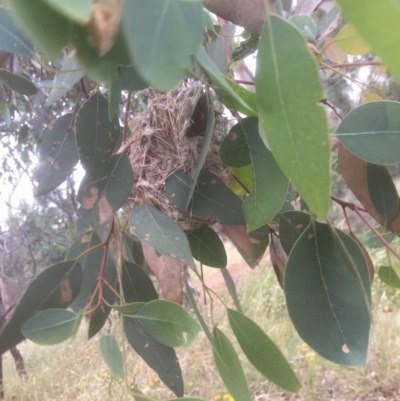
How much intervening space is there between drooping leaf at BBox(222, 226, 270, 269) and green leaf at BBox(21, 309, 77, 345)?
8.2 inches

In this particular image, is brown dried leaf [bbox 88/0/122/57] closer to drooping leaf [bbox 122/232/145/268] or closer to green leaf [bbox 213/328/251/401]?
green leaf [bbox 213/328/251/401]

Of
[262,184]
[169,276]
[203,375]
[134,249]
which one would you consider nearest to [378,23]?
[262,184]

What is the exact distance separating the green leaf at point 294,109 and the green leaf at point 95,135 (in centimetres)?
24

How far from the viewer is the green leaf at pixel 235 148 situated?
1.21ft

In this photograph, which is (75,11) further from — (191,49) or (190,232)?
(190,232)

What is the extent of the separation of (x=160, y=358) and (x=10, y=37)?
387mm

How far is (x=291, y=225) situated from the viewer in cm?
45

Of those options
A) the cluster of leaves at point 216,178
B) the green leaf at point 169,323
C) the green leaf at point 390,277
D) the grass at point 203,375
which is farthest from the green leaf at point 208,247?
the grass at point 203,375

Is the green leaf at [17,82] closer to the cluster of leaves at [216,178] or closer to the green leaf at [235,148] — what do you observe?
the cluster of leaves at [216,178]

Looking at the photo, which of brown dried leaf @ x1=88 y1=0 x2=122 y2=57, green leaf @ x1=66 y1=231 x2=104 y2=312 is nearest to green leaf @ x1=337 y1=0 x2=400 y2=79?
brown dried leaf @ x1=88 y1=0 x2=122 y2=57

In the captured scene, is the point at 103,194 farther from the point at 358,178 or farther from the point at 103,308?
the point at 358,178

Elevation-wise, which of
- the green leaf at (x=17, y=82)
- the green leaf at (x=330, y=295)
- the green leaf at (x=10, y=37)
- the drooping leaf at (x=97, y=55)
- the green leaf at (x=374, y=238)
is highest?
the green leaf at (x=17, y=82)

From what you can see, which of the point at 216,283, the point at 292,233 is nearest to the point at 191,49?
the point at 292,233

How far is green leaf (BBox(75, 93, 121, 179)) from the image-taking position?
0.42 meters
